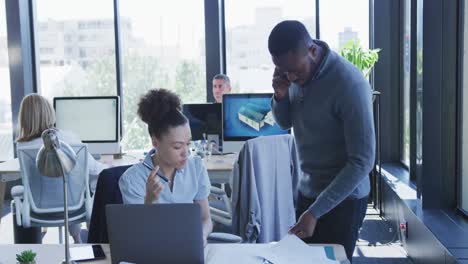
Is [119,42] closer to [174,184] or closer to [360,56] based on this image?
[360,56]

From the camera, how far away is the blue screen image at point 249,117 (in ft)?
13.9

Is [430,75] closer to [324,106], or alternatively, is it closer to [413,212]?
[413,212]

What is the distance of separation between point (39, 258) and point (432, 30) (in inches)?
105

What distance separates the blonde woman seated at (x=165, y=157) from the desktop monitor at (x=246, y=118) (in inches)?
75.6

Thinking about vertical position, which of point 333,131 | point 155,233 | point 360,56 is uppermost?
point 360,56

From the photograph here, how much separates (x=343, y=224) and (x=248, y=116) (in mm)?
2164

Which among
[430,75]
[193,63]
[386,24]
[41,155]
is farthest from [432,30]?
[193,63]

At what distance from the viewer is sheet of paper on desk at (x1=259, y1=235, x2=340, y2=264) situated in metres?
1.78

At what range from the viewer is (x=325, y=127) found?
213 centimetres

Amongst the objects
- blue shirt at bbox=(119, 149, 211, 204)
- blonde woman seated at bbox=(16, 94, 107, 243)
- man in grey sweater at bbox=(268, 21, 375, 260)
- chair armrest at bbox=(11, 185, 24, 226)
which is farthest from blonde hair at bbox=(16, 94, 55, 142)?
man in grey sweater at bbox=(268, 21, 375, 260)

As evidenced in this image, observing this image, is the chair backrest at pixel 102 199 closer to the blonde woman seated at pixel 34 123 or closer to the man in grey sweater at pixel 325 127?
the man in grey sweater at pixel 325 127

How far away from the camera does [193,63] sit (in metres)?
6.61

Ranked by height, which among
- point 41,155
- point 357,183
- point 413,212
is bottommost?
point 413,212

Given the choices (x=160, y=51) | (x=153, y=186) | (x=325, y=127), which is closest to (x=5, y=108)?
(x=160, y=51)
